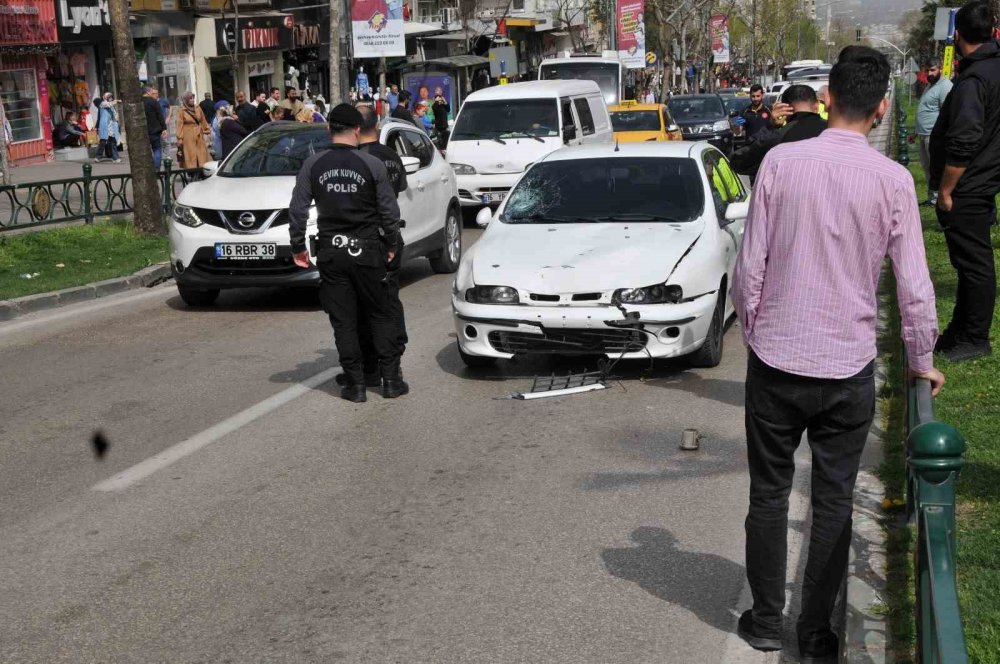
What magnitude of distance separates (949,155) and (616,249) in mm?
2275

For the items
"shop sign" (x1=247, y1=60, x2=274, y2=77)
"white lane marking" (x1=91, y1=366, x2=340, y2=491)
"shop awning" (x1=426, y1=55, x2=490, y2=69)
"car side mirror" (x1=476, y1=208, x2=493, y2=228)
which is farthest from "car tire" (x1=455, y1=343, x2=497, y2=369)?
"shop awning" (x1=426, y1=55, x2=490, y2=69)

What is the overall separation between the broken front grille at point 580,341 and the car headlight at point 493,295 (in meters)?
0.21

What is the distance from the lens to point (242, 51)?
4428cm

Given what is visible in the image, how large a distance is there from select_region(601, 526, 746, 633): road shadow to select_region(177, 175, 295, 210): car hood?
24.0 feet

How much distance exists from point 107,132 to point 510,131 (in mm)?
16263

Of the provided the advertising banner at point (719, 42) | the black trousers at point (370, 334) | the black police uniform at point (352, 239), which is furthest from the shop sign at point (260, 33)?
the black police uniform at point (352, 239)

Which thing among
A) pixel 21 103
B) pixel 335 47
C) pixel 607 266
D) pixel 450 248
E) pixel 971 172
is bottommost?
pixel 450 248

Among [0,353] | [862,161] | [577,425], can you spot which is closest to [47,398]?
[0,353]

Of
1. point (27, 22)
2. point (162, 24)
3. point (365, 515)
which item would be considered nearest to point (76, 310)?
point (365, 515)

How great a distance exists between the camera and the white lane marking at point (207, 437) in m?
6.87

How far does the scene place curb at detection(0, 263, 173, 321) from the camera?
496 inches

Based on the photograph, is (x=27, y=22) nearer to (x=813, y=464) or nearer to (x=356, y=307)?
(x=356, y=307)

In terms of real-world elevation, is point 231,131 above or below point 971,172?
below

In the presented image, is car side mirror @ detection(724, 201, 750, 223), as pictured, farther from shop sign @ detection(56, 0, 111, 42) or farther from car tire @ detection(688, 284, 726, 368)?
shop sign @ detection(56, 0, 111, 42)
